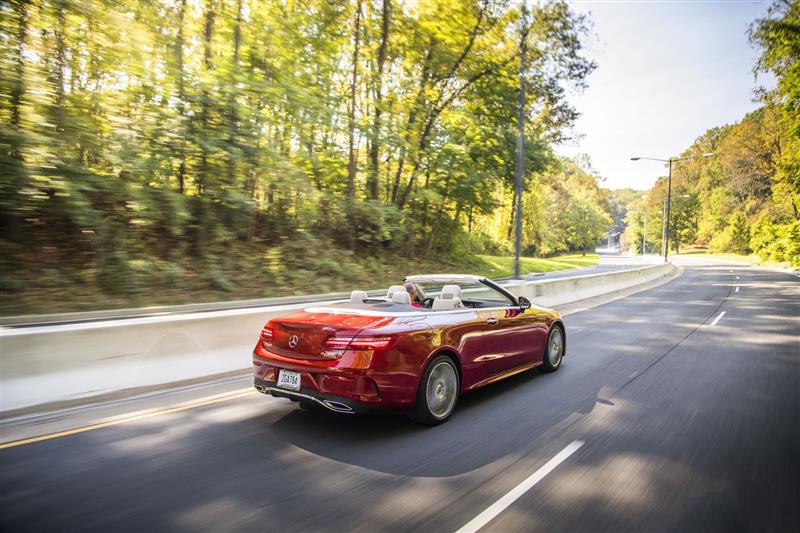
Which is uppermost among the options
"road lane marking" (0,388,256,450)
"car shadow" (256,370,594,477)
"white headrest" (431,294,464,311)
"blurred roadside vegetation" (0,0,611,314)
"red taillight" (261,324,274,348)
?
"blurred roadside vegetation" (0,0,611,314)

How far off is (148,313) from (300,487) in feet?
31.0

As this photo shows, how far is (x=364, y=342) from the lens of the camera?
437 centimetres

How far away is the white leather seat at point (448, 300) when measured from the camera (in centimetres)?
523

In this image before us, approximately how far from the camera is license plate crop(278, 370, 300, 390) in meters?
4.53

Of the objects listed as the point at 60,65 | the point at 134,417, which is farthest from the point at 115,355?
the point at 60,65

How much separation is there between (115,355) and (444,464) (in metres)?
4.11

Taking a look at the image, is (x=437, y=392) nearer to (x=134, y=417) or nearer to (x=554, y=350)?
(x=554, y=350)

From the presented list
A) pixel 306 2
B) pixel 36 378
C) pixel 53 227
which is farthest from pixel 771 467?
pixel 306 2

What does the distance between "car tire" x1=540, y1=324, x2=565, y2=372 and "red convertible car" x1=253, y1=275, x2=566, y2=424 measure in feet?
4.03

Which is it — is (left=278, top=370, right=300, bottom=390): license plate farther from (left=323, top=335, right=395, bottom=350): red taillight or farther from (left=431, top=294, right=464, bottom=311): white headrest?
(left=431, top=294, right=464, bottom=311): white headrest

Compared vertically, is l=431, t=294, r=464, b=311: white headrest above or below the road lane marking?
above

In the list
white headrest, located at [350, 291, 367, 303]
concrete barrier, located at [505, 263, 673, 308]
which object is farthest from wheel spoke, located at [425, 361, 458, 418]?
concrete barrier, located at [505, 263, 673, 308]

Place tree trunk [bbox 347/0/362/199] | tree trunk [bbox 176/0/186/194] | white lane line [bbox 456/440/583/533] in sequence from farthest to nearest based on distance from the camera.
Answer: tree trunk [bbox 347/0/362/199], tree trunk [bbox 176/0/186/194], white lane line [bbox 456/440/583/533]

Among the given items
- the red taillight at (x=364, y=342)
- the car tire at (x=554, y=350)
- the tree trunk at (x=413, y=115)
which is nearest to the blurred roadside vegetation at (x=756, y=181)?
the tree trunk at (x=413, y=115)
